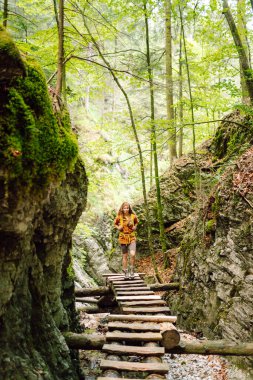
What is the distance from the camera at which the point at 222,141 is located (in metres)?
12.8

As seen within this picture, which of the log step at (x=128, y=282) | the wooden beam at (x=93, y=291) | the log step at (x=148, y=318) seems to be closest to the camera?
the log step at (x=148, y=318)

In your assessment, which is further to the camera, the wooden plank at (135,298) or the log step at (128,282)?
the log step at (128,282)

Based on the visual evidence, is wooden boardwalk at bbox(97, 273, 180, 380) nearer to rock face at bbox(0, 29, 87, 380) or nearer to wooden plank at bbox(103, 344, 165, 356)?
wooden plank at bbox(103, 344, 165, 356)

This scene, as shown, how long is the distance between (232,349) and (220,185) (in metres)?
4.17

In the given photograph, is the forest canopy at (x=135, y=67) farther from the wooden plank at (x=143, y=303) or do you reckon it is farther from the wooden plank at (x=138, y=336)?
the wooden plank at (x=138, y=336)

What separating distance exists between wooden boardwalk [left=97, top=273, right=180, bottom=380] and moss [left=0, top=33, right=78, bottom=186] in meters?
2.59

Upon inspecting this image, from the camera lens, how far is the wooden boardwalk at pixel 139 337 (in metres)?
4.03

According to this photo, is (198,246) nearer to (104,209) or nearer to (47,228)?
(47,228)

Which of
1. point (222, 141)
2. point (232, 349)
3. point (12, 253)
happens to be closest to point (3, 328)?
Answer: point (12, 253)

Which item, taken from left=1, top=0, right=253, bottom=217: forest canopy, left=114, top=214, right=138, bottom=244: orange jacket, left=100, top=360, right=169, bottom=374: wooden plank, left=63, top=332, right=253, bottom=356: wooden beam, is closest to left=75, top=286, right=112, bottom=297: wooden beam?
left=114, top=214, right=138, bottom=244: orange jacket

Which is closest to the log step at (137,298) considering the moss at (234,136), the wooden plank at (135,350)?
the wooden plank at (135,350)

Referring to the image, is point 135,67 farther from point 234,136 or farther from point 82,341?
point 82,341

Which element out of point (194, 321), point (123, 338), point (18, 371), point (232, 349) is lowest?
point (194, 321)

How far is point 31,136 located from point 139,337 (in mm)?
3544
